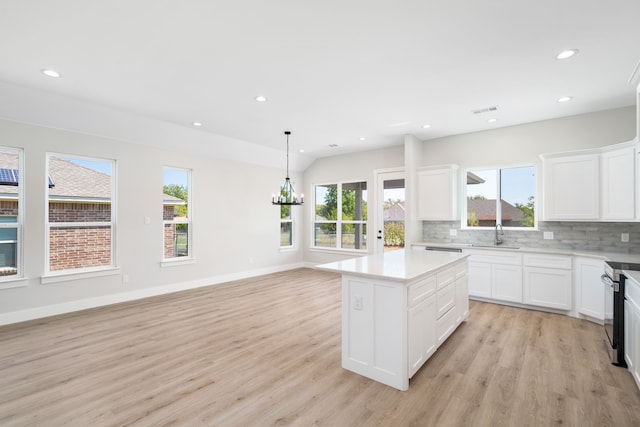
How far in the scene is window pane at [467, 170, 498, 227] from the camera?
5.51 m

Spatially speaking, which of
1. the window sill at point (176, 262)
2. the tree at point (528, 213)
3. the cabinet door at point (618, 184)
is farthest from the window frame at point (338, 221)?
the cabinet door at point (618, 184)

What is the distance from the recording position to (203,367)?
2.88 meters

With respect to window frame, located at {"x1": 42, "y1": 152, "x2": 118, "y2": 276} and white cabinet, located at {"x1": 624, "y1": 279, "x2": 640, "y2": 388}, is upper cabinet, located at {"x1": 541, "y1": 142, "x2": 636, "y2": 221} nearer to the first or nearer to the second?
white cabinet, located at {"x1": 624, "y1": 279, "x2": 640, "y2": 388}

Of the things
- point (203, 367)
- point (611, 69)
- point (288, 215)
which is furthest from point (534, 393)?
point (288, 215)

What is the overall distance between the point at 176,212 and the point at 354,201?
157 inches

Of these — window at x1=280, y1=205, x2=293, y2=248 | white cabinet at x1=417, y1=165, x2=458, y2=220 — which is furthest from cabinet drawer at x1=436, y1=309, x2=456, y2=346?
window at x1=280, y1=205, x2=293, y2=248

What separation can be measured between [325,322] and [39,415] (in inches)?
110

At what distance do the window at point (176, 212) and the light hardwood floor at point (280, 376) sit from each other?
5.85 feet

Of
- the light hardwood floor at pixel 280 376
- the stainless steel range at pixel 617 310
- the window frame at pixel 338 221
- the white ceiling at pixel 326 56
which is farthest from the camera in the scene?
the window frame at pixel 338 221

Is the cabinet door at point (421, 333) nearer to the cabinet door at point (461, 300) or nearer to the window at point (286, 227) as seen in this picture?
the cabinet door at point (461, 300)

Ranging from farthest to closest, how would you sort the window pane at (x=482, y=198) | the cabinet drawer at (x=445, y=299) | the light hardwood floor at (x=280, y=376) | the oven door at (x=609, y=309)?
1. the window pane at (x=482, y=198)
2. the cabinet drawer at (x=445, y=299)
3. the oven door at (x=609, y=309)
4. the light hardwood floor at (x=280, y=376)

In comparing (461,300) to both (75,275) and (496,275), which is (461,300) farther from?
(75,275)

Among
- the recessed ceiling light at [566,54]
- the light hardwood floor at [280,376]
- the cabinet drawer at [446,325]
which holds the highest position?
the recessed ceiling light at [566,54]

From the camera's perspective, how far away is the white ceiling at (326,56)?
7.63 feet
